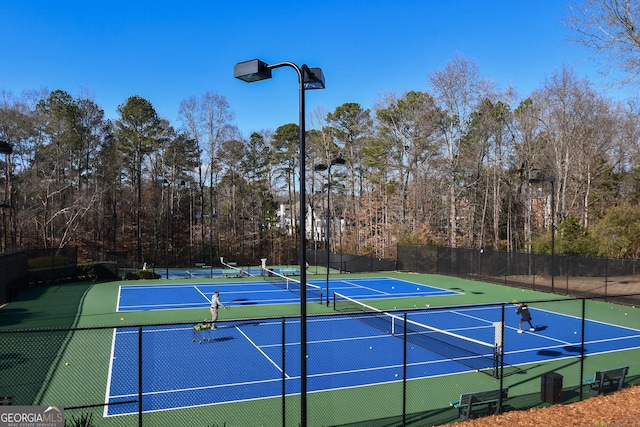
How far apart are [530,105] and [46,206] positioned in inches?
1836

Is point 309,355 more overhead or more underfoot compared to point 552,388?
more underfoot

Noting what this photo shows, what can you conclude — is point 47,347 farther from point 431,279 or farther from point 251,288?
point 431,279

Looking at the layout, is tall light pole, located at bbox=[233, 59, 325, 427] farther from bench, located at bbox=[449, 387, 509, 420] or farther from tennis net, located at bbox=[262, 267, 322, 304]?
tennis net, located at bbox=[262, 267, 322, 304]

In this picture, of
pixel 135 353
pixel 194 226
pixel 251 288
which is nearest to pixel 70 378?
pixel 135 353

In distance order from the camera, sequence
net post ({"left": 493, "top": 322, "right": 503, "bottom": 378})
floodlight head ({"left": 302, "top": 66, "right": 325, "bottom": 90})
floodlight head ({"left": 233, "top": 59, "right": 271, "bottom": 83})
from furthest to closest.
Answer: net post ({"left": 493, "top": 322, "right": 503, "bottom": 378}), floodlight head ({"left": 302, "top": 66, "right": 325, "bottom": 90}), floodlight head ({"left": 233, "top": 59, "right": 271, "bottom": 83})

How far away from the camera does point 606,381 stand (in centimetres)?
1147

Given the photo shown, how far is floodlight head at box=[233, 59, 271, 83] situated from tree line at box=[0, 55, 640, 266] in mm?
28885

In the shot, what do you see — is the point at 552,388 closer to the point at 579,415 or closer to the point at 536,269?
the point at 579,415

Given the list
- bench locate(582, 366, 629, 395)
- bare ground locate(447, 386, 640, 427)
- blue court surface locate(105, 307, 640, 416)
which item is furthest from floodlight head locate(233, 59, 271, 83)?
bench locate(582, 366, 629, 395)

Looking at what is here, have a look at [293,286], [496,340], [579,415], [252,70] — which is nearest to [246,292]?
[293,286]

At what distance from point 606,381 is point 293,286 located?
23.0 meters

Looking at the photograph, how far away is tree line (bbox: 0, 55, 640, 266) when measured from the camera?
40.8 m

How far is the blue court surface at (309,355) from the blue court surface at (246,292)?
6330mm

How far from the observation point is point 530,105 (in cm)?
4388
